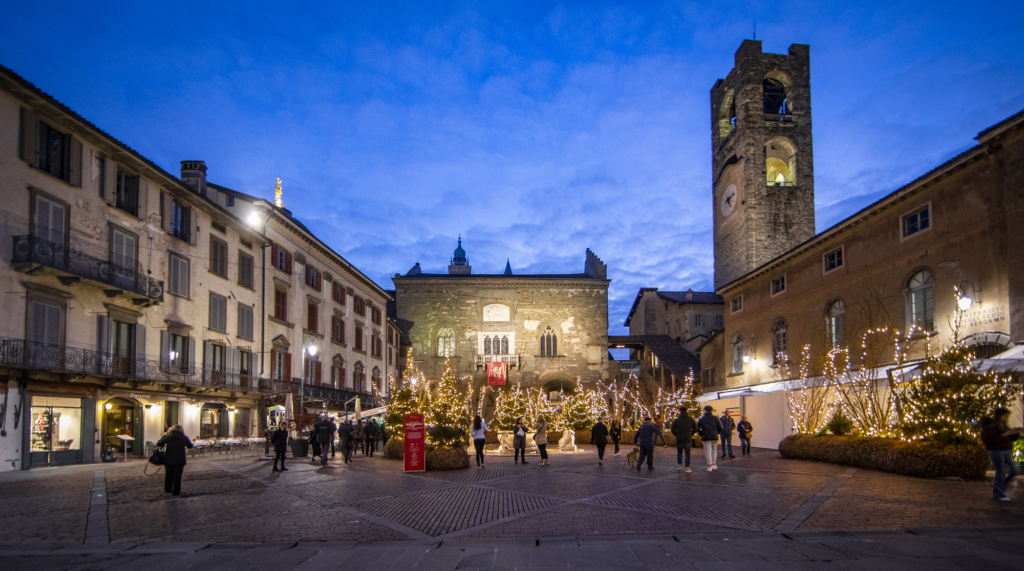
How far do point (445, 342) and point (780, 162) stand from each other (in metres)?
28.5

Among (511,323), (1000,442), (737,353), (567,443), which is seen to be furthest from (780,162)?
(1000,442)

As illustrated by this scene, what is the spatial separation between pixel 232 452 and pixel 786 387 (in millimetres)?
20713

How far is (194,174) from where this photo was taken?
30594 millimetres

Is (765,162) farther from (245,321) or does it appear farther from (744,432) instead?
(245,321)

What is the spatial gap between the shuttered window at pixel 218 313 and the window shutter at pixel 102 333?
6.10 m

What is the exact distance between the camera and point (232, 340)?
2973 centimetres

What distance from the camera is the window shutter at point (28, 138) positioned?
745 inches

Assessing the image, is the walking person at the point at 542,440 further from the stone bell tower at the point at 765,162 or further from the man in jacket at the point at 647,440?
the stone bell tower at the point at 765,162

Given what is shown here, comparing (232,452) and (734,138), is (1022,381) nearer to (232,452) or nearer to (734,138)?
(232,452)

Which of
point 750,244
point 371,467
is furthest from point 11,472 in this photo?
point 750,244

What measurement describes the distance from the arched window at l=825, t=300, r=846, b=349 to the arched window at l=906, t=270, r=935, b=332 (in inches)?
137

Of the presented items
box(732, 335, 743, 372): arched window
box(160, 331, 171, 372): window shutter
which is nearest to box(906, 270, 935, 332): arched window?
box(732, 335, 743, 372): arched window

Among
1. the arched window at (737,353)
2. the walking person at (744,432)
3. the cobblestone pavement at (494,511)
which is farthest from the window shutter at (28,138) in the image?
the arched window at (737,353)

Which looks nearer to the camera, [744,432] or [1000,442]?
[1000,442]
